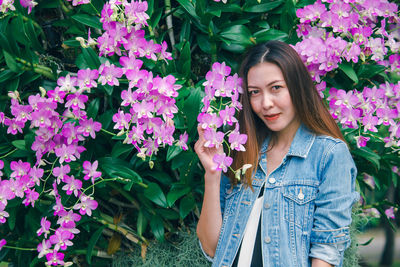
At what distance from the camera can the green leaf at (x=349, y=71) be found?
172 cm

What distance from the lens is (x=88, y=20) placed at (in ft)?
5.48

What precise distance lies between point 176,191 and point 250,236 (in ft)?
1.30

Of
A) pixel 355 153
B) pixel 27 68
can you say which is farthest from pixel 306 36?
pixel 27 68

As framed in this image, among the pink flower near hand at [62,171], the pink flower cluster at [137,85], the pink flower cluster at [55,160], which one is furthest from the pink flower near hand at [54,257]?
the pink flower cluster at [137,85]

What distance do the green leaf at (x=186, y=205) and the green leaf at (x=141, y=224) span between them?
0.18 meters

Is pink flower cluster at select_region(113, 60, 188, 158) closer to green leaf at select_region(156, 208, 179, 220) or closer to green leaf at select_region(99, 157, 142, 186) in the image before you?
green leaf at select_region(99, 157, 142, 186)

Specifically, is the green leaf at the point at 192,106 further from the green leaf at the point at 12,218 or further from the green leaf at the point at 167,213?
the green leaf at the point at 12,218

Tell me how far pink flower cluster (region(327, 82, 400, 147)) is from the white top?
490mm

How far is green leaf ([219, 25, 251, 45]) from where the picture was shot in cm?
169

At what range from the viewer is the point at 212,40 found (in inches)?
68.7

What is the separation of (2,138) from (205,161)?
0.91m

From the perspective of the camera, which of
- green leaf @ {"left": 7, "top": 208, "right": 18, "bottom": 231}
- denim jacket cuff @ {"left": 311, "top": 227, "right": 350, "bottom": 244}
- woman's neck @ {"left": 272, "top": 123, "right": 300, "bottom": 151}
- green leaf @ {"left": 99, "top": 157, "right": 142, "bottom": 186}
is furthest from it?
green leaf @ {"left": 7, "top": 208, "right": 18, "bottom": 231}

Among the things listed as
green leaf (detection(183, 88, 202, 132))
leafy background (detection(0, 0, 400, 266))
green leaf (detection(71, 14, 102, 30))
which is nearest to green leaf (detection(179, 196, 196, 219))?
leafy background (detection(0, 0, 400, 266))

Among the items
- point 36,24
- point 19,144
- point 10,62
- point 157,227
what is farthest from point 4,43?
point 157,227
